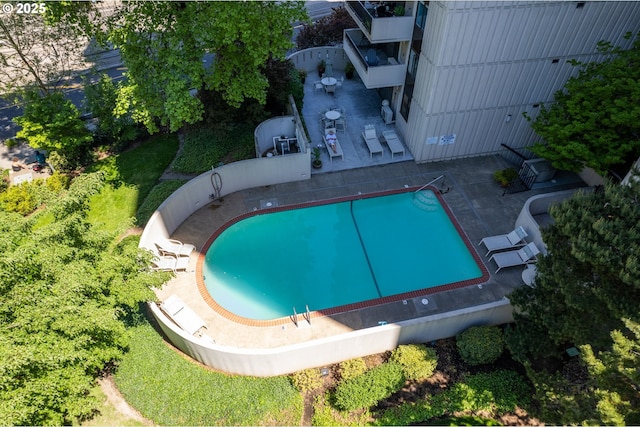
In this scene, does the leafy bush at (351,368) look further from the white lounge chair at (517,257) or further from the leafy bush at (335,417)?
the white lounge chair at (517,257)

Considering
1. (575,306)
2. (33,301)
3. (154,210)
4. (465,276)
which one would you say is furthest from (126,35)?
(575,306)

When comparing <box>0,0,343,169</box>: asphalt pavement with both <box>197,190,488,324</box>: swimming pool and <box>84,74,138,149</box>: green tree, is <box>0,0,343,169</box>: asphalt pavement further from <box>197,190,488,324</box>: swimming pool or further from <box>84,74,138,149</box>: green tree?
<box>197,190,488,324</box>: swimming pool

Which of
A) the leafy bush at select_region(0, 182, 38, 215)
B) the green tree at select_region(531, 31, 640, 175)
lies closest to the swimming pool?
the green tree at select_region(531, 31, 640, 175)

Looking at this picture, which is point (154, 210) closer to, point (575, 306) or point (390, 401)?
point (390, 401)

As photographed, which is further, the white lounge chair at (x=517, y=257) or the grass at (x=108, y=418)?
the white lounge chair at (x=517, y=257)

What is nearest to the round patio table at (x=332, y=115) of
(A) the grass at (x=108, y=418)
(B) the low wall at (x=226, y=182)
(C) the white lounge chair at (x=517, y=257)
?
(B) the low wall at (x=226, y=182)

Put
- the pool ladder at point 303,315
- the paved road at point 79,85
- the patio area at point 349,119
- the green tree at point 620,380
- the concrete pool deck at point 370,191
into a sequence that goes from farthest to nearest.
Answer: the paved road at point 79,85 → the patio area at point 349,119 → the pool ladder at point 303,315 → the concrete pool deck at point 370,191 → the green tree at point 620,380

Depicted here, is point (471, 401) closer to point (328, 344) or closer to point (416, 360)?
point (416, 360)
